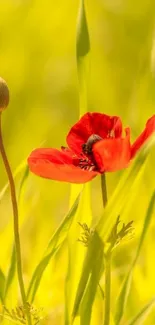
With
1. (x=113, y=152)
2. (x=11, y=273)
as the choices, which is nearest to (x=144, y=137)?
(x=113, y=152)

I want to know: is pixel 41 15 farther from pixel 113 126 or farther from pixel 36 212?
pixel 113 126

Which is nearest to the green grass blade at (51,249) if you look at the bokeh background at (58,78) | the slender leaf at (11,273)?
the slender leaf at (11,273)

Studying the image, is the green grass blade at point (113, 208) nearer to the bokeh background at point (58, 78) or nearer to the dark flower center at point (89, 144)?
the dark flower center at point (89, 144)

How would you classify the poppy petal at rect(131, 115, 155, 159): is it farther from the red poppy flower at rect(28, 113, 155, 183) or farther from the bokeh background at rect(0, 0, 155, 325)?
the bokeh background at rect(0, 0, 155, 325)

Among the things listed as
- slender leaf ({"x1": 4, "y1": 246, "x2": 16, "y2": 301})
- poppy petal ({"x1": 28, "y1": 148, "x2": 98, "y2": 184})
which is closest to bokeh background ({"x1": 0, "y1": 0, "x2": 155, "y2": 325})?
slender leaf ({"x1": 4, "y1": 246, "x2": 16, "y2": 301})

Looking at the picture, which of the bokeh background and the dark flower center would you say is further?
the bokeh background

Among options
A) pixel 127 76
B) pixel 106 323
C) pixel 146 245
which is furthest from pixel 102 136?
pixel 127 76
